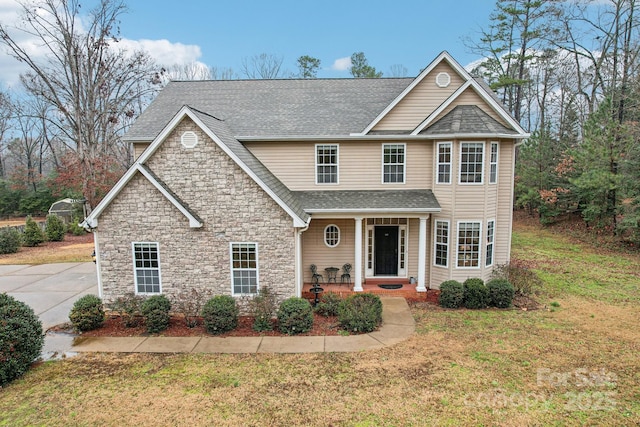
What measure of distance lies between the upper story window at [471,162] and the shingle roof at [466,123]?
578 millimetres

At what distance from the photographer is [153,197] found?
1150 centimetres

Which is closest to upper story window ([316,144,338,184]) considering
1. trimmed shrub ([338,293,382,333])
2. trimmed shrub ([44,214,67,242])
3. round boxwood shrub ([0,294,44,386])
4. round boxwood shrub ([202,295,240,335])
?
trimmed shrub ([338,293,382,333])

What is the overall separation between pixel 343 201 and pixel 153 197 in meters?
6.58

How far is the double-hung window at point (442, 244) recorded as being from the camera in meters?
14.1

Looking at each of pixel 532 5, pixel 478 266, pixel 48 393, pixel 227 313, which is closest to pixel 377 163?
pixel 478 266

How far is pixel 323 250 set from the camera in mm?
15008

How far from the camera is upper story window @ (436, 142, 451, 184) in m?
13.8

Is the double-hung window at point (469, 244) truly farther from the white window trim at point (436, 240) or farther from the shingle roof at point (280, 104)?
the shingle roof at point (280, 104)

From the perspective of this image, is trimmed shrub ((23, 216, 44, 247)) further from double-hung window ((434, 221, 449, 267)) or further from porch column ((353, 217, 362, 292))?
double-hung window ((434, 221, 449, 267))

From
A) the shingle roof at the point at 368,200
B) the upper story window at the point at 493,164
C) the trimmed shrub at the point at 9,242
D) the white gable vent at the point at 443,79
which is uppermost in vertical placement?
the white gable vent at the point at 443,79

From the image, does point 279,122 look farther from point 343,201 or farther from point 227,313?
point 227,313

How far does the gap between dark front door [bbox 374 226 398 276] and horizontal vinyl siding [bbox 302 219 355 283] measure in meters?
1.09

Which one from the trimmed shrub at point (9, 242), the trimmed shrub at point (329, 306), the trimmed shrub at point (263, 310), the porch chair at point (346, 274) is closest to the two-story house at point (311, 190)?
the porch chair at point (346, 274)

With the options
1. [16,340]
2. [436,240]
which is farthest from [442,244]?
[16,340]
